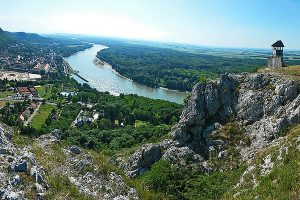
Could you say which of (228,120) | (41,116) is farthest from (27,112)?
(228,120)

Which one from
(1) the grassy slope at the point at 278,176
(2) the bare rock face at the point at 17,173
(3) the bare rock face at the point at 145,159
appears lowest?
(3) the bare rock face at the point at 145,159

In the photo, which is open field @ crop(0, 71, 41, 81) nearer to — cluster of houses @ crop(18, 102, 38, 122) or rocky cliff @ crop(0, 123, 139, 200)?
cluster of houses @ crop(18, 102, 38, 122)

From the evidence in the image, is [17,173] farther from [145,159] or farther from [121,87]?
A: [121,87]

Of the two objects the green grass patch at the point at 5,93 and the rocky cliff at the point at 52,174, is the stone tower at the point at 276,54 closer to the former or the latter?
the rocky cliff at the point at 52,174

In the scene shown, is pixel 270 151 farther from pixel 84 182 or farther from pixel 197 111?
pixel 84 182

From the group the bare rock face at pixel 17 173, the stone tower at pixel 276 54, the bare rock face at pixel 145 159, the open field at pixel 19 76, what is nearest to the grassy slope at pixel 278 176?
the bare rock face at pixel 145 159

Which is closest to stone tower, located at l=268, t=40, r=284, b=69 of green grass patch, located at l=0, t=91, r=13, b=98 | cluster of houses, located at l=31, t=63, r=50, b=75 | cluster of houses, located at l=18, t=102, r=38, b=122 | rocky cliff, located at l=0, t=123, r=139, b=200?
rocky cliff, located at l=0, t=123, r=139, b=200
